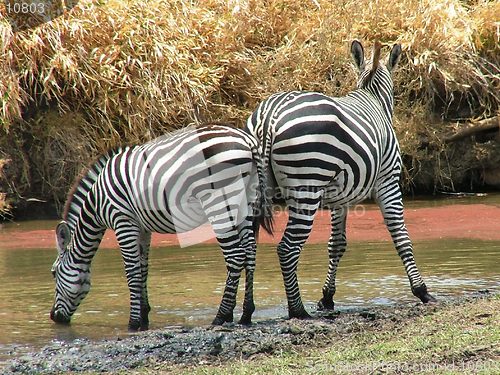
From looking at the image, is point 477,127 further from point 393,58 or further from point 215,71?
point 393,58

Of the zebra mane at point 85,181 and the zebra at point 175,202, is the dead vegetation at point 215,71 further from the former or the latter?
the zebra at point 175,202

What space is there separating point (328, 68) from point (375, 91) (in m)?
7.00

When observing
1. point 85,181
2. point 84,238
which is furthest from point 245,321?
point 85,181

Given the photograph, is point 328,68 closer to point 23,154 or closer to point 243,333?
point 23,154

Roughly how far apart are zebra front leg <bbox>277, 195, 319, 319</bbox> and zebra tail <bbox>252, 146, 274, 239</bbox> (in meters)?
0.18

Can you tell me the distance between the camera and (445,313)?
7.02 meters

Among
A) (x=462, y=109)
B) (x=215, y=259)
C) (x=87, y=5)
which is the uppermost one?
(x=87, y=5)

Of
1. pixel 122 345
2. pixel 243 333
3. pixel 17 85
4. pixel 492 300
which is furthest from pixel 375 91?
pixel 17 85

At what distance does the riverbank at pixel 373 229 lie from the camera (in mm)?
12172

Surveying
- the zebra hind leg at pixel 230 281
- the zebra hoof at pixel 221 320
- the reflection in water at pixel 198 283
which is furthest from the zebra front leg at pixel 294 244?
the zebra hoof at pixel 221 320

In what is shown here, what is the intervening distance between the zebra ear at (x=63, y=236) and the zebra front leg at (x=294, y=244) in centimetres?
189

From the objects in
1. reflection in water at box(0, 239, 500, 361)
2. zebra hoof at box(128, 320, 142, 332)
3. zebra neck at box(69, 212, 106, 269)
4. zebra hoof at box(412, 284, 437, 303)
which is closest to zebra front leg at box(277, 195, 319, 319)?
reflection in water at box(0, 239, 500, 361)

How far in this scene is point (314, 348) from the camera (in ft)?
20.5

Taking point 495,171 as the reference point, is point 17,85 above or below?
above
